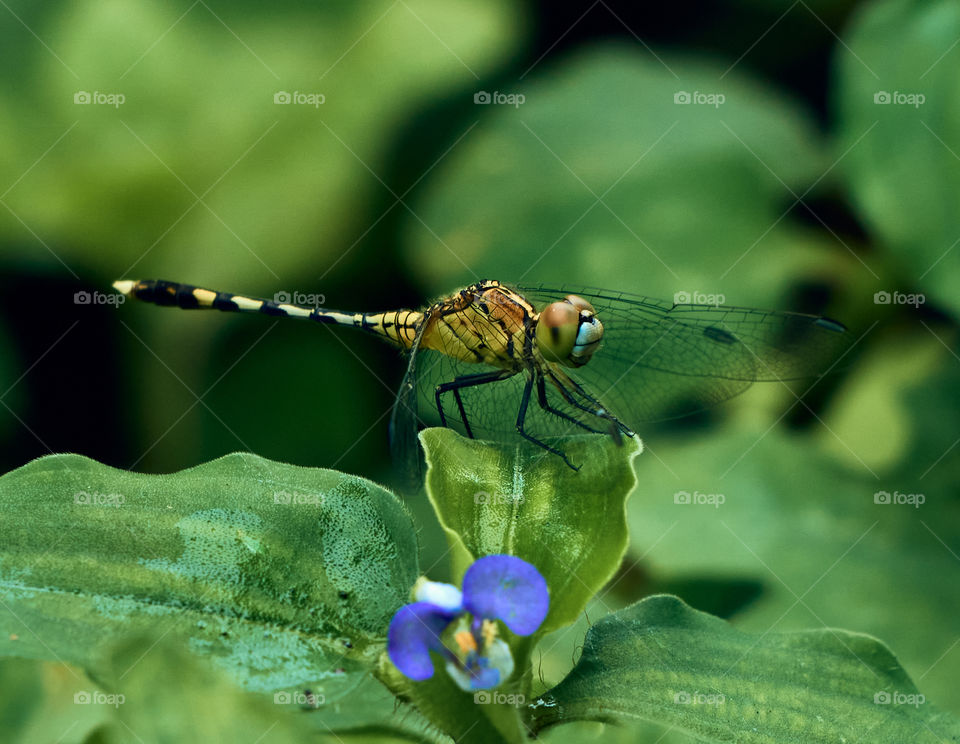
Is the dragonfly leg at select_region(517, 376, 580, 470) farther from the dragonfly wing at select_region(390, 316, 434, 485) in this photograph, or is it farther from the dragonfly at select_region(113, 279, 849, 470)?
the dragonfly wing at select_region(390, 316, 434, 485)

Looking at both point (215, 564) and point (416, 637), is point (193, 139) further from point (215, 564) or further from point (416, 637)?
point (416, 637)

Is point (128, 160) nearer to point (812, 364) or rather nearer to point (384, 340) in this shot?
point (384, 340)

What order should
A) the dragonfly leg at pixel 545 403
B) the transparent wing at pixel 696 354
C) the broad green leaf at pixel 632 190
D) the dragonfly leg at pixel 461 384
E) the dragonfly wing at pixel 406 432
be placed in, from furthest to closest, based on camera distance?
the broad green leaf at pixel 632 190 → the transparent wing at pixel 696 354 → the dragonfly leg at pixel 461 384 → the dragonfly leg at pixel 545 403 → the dragonfly wing at pixel 406 432

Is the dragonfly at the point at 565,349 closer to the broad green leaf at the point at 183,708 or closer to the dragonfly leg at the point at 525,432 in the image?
the dragonfly leg at the point at 525,432

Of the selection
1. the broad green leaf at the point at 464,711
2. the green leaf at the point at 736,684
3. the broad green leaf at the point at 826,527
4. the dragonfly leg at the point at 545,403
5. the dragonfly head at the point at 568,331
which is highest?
→ the dragonfly head at the point at 568,331

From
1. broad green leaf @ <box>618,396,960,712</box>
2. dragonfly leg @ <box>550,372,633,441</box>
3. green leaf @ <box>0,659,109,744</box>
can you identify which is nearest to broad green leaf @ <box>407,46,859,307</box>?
broad green leaf @ <box>618,396,960,712</box>

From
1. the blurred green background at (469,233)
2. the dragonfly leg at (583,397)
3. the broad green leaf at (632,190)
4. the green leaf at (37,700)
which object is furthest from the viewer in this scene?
the broad green leaf at (632,190)

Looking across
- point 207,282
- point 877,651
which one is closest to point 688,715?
point 877,651

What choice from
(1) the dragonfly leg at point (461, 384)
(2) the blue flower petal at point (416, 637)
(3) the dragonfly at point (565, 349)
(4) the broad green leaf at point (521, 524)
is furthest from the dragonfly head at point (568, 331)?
(2) the blue flower petal at point (416, 637)

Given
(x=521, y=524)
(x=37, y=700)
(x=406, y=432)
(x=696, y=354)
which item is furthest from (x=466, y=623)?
(x=696, y=354)
